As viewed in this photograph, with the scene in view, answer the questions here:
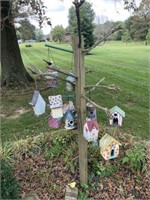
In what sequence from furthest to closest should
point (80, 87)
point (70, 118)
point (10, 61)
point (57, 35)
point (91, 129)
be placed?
point (57, 35)
point (10, 61)
point (70, 118)
point (80, 87)
point (91, 129)

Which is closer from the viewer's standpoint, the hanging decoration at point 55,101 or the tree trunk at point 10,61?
the hanging decoration at point 55,101

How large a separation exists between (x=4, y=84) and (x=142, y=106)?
3.74m

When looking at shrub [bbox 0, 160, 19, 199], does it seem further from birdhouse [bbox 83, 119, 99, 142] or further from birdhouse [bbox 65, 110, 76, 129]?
birdhouse [bbox 83, 119, 99, 142]

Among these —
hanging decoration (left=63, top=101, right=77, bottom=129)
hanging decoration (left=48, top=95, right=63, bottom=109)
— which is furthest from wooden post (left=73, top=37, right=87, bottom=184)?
hanging decoration (left=48, top=95, right=63, bottom=109)

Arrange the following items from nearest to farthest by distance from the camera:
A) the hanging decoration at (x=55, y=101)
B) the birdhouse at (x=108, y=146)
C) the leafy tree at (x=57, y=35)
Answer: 1. the hanging decoration at (x=55, y=101)
2. the birdhouse at (x=108, y=146)
3. the leafy tree at (x=57, y=35)

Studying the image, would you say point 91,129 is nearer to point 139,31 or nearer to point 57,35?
point 57,35

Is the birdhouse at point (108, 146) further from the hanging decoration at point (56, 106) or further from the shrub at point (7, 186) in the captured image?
the shrub at point (7, 186)

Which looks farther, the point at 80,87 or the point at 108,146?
the point at 108,146

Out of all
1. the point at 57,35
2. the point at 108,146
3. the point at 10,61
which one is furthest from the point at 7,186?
the point at 57,35

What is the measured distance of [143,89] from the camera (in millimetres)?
7785

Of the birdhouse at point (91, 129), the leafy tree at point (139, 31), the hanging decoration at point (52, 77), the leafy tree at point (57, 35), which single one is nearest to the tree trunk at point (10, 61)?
the leafy tree at point (57, 35)

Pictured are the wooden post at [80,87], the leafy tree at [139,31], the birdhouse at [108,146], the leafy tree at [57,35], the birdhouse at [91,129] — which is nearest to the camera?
the birdhouse at [91,129]

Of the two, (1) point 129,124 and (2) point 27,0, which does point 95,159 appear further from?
(2) point 27,0

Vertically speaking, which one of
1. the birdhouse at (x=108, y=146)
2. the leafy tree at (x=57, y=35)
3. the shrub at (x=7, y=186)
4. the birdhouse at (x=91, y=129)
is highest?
the leafy tree at (x=57, y=35)
